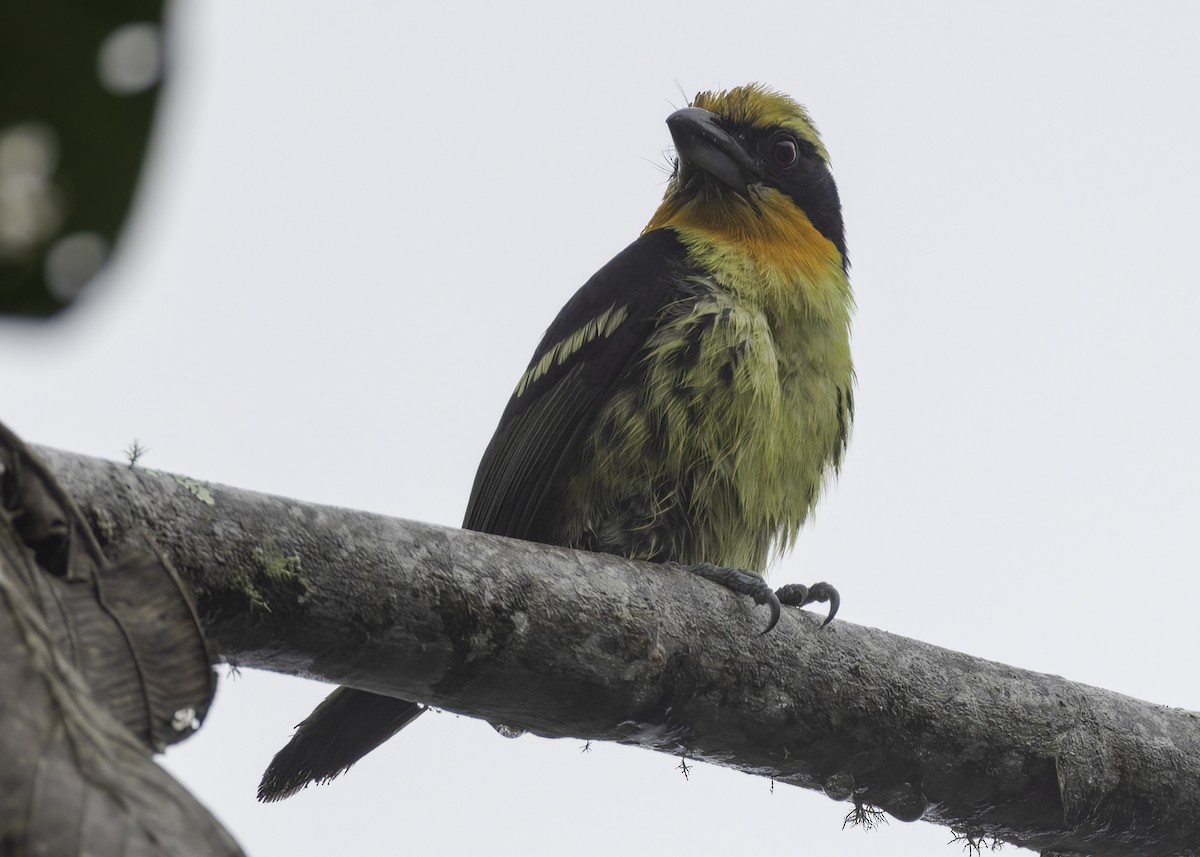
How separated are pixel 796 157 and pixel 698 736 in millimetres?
2553

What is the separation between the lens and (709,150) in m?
A: 4.54

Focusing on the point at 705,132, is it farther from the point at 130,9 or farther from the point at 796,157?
the point at 130,9

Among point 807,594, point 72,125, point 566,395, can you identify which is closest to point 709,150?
point 566,395

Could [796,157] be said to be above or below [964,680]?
above

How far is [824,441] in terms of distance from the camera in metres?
3.99

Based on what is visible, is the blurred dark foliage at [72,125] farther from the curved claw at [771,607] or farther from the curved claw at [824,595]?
the curved claw at [824,595]

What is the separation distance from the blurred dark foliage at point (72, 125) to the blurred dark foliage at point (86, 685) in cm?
33

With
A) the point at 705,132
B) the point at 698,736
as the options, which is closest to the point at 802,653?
the point at 698,736

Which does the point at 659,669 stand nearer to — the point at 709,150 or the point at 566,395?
the point at 566,395

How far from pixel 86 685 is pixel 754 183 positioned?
3.78 meters

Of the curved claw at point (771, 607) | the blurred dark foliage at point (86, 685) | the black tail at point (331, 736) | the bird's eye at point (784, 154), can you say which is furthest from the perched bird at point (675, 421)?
the blurred dark foliage at point (86, 685)

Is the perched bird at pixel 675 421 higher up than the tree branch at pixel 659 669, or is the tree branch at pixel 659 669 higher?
the perched bird at pixel 675 421

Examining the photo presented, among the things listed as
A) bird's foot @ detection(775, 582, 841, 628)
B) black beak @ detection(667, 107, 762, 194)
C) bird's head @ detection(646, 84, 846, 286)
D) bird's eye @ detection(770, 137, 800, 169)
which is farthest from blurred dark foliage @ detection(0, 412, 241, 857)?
bird's eye @ detection(770, 137, 800, 169)

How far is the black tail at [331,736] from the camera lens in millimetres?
3246
